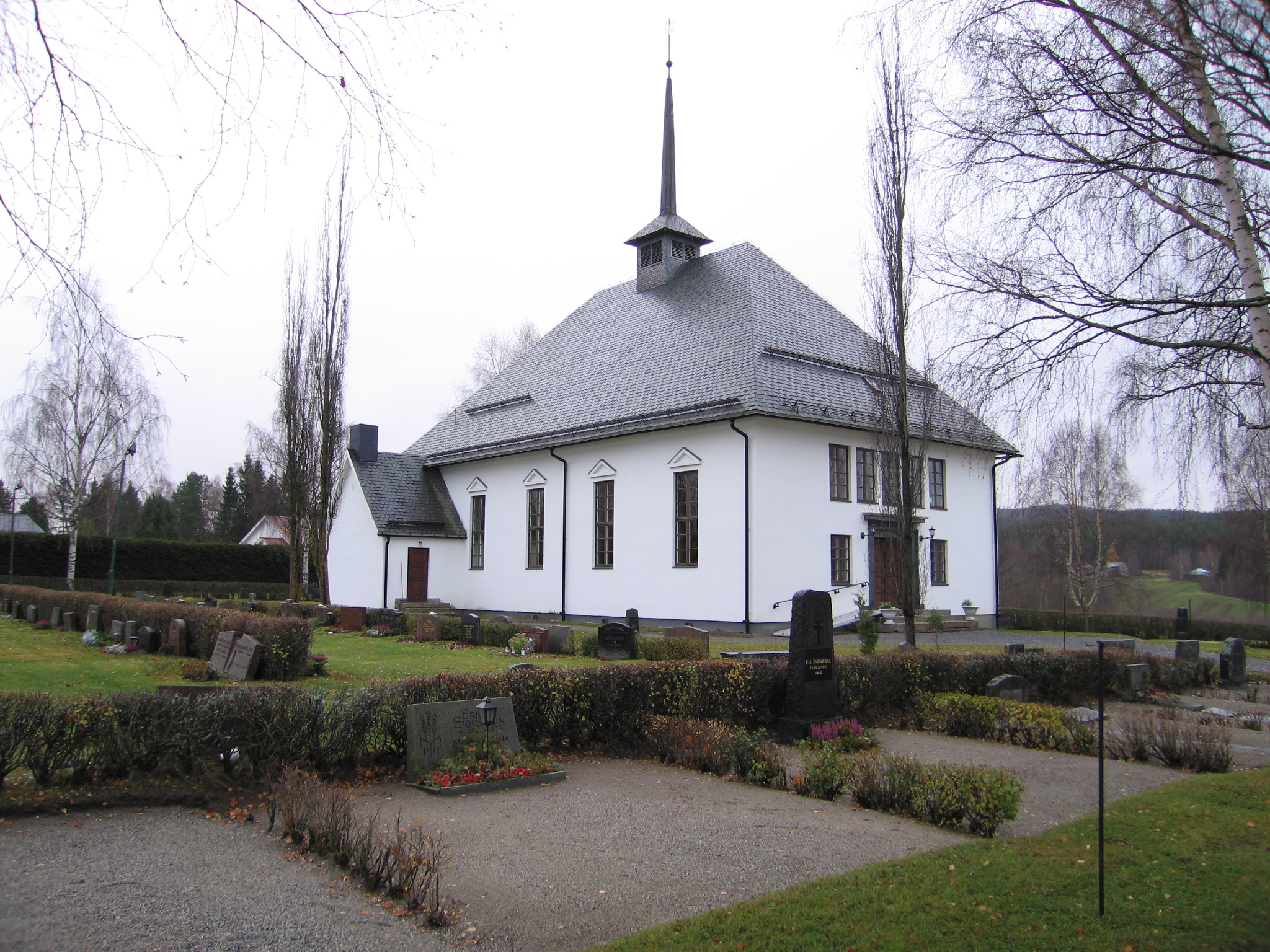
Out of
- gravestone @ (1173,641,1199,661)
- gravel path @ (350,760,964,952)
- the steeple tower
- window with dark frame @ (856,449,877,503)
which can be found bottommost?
gravel path @ (350,760,964,952)

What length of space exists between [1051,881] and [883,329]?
49.3 feet

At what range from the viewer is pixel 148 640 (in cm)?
1772

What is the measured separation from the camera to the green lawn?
4582mm

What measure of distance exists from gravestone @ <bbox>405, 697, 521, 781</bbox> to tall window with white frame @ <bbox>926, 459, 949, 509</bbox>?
19588 millimetres

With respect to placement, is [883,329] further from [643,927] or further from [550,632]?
[643,927]

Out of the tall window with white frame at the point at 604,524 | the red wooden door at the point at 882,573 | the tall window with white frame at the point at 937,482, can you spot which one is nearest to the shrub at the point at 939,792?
the red wooden door at the point at 882,573

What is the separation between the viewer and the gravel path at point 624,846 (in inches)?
209

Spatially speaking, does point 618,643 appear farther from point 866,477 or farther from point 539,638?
point 866,477

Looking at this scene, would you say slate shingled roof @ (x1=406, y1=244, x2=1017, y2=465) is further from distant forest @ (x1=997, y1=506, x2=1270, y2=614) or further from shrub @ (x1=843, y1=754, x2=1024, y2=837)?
shrub @ (x1=843, y1=754, x2=1024, y2=837)

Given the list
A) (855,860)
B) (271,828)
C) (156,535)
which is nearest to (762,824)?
(855,860)

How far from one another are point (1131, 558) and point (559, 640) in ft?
103

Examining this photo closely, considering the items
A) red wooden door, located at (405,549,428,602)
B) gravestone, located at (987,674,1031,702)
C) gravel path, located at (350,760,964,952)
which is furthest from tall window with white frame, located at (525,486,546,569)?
gravel path, located at (350,760,964,952)

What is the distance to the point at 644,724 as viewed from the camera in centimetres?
1066

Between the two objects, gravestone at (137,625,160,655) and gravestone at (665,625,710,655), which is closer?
gravestone at (665,625,710,655)
